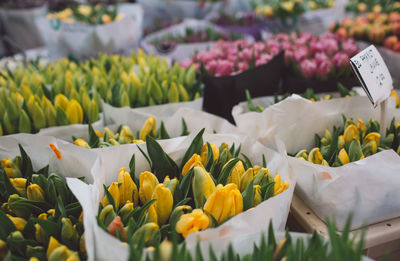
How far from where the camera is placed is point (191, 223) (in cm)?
66

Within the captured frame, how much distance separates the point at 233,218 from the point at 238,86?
79 centimetres

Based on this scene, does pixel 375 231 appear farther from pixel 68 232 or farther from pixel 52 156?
pixel 52 156

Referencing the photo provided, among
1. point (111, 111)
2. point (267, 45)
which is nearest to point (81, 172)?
point (111, 111)

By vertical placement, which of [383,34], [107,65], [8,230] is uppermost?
[383,34]

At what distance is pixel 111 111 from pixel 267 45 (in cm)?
99

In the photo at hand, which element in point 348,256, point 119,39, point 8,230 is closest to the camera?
point 348,256

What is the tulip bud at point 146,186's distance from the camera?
77 cm

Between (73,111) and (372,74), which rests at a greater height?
(372,74)

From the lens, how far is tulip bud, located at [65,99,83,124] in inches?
44.7

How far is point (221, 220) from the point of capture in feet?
2.33

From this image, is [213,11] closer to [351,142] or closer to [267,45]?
[267,45]

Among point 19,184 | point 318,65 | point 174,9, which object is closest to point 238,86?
point 318,65

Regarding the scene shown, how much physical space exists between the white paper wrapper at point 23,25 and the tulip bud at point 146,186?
144 inches

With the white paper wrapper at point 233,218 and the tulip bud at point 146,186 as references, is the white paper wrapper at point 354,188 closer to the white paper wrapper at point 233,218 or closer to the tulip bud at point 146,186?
the white paper wrapper at point 233,218
